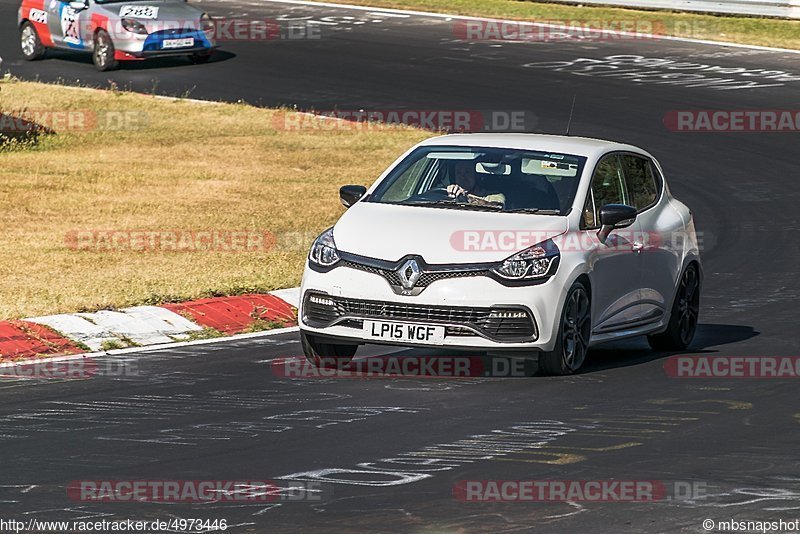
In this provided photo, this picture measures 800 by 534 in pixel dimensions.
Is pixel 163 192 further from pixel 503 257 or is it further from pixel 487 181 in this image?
pixel 503 257

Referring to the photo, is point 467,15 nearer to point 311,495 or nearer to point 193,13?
point 193,13

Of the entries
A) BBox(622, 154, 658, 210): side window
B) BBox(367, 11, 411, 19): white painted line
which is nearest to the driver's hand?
BBox(622, 154, 658, 210): side window

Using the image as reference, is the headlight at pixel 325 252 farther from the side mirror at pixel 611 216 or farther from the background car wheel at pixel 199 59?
the background car wheel at pixel 199 59

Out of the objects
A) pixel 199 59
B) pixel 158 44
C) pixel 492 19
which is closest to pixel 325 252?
pixel 158 44

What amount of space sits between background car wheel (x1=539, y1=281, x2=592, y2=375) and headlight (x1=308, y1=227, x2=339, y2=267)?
1515 millimetres

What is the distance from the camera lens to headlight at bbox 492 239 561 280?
11.0m

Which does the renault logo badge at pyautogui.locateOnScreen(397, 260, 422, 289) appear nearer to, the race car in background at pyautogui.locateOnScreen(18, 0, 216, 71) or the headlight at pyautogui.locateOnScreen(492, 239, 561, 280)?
the headlight at pyautogui.locateOnScreen(492, 239, 561, 280)

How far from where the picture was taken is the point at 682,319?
13.1 metres

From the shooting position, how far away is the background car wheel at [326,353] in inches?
460

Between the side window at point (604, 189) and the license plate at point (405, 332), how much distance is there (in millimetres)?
1516

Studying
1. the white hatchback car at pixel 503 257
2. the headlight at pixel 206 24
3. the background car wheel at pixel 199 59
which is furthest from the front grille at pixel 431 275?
the background car wheel at pixel 199 59

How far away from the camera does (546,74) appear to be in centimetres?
2934

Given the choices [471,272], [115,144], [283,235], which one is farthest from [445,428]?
[115,144]

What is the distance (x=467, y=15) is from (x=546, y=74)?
7246mm
